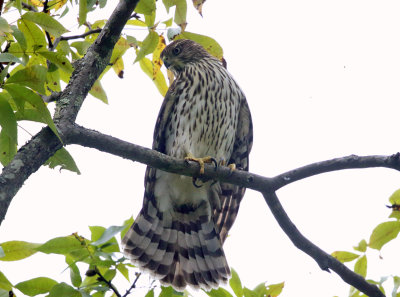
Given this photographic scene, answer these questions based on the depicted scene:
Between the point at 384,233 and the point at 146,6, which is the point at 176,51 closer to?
the point at 146,6

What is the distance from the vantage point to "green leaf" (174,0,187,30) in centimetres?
284

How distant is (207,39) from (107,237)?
1255mm

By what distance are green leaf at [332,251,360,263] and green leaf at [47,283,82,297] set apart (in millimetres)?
1422

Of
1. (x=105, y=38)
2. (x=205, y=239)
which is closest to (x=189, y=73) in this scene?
(x=205, y=239)

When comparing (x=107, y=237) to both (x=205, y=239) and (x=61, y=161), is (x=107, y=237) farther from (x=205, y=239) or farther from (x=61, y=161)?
(x=205, y=239)

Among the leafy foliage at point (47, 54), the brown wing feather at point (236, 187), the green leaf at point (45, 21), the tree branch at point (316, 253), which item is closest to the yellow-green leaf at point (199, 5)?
the leafy foliage at point (47, 54)

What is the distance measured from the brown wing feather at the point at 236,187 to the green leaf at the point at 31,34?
2783 mm

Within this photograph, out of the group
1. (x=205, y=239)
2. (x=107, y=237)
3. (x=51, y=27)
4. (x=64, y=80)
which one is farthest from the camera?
(x=205, y=239)

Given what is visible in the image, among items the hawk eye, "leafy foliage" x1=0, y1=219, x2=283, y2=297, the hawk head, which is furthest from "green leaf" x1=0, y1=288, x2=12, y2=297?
the hawk eye

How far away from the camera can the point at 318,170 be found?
9.91ft

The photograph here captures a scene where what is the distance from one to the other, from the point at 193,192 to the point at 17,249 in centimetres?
253

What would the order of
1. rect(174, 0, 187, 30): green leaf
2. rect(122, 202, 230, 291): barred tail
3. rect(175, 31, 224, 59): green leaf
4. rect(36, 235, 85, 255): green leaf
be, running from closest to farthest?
rect(36, 235, 85, 255): green leaf, rect(174, 0, 187, 30): green leaf, rect(175, 31, 224, 59): green leaf, rect(122, 202, 230, 291): barred tail

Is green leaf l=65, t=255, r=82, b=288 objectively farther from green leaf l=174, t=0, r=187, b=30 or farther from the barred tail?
the barred tail

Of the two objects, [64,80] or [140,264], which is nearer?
[64,80]
